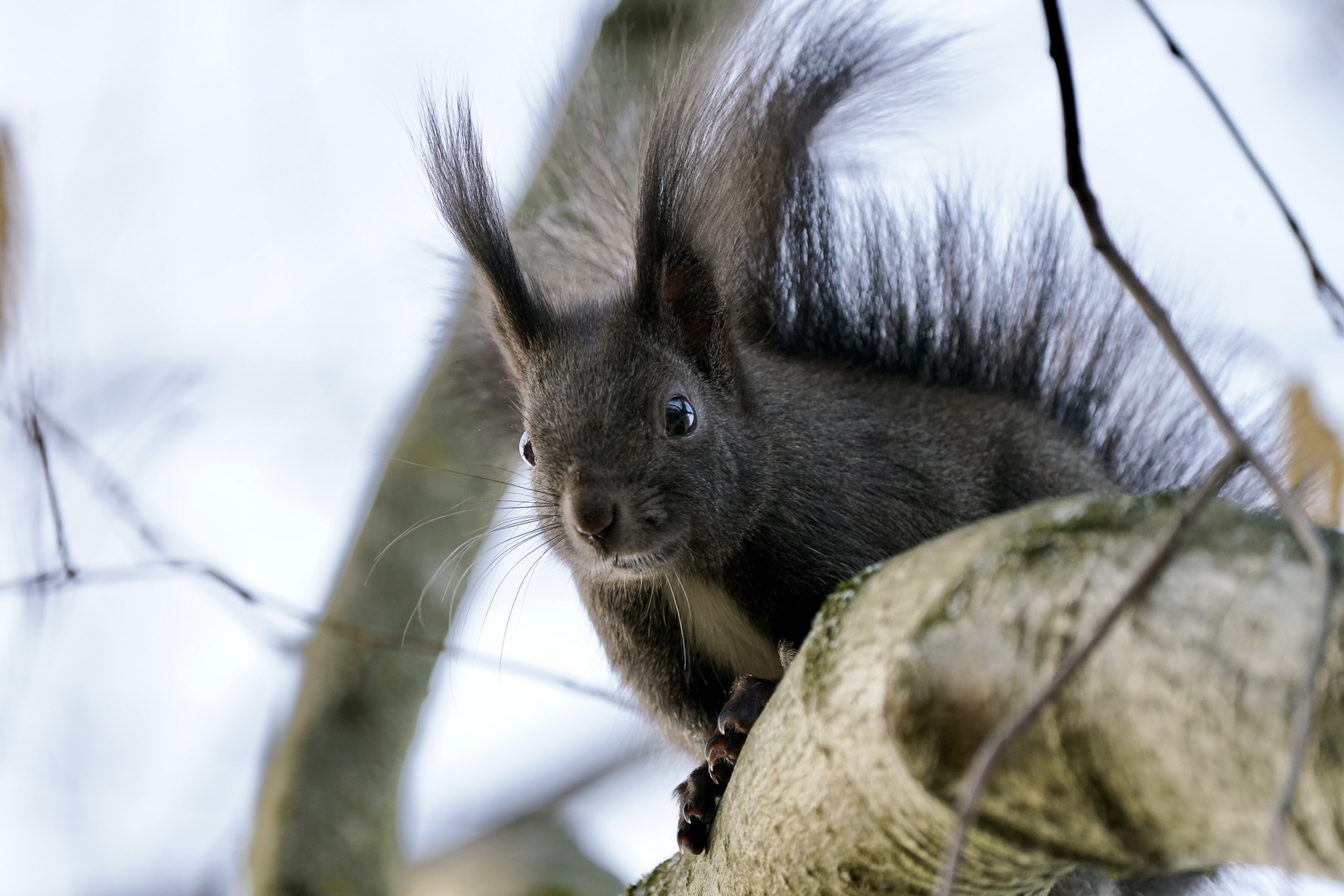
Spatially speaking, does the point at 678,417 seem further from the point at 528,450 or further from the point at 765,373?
the point at 765,373

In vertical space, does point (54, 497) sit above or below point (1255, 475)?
below

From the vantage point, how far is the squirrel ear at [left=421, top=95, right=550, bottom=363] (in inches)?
99.9

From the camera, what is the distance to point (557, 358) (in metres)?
2.54

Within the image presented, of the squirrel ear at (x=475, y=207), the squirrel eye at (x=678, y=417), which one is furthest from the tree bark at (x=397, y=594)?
the squirrel eye at (x=678, y=417)

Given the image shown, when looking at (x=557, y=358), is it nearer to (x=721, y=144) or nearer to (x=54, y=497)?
(x=721, y=144)

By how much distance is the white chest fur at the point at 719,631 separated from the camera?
8.34ft

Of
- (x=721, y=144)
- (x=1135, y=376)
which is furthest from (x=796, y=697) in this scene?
(x=1135, y=376)

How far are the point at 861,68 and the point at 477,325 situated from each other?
3.82 feet

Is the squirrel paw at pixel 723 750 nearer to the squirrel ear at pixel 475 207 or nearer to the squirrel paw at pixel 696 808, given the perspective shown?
the squirrel paw at pixel 696 808

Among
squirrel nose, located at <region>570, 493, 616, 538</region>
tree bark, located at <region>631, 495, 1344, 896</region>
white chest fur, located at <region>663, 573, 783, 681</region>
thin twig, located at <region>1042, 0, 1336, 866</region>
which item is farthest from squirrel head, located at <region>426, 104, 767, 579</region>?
thin twig, located at <region>1042, 0, 1336, 866</region>

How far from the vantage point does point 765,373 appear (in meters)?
2.81

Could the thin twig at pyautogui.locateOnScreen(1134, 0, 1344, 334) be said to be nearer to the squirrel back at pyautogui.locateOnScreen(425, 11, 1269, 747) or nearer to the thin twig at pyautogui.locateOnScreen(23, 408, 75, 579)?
the squirrel back at pyautogui.locateOnScreen(425, 11, 1269, 747)

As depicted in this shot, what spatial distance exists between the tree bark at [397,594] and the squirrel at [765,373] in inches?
12.3

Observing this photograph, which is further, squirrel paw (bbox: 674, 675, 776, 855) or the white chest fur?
the white chest fur
